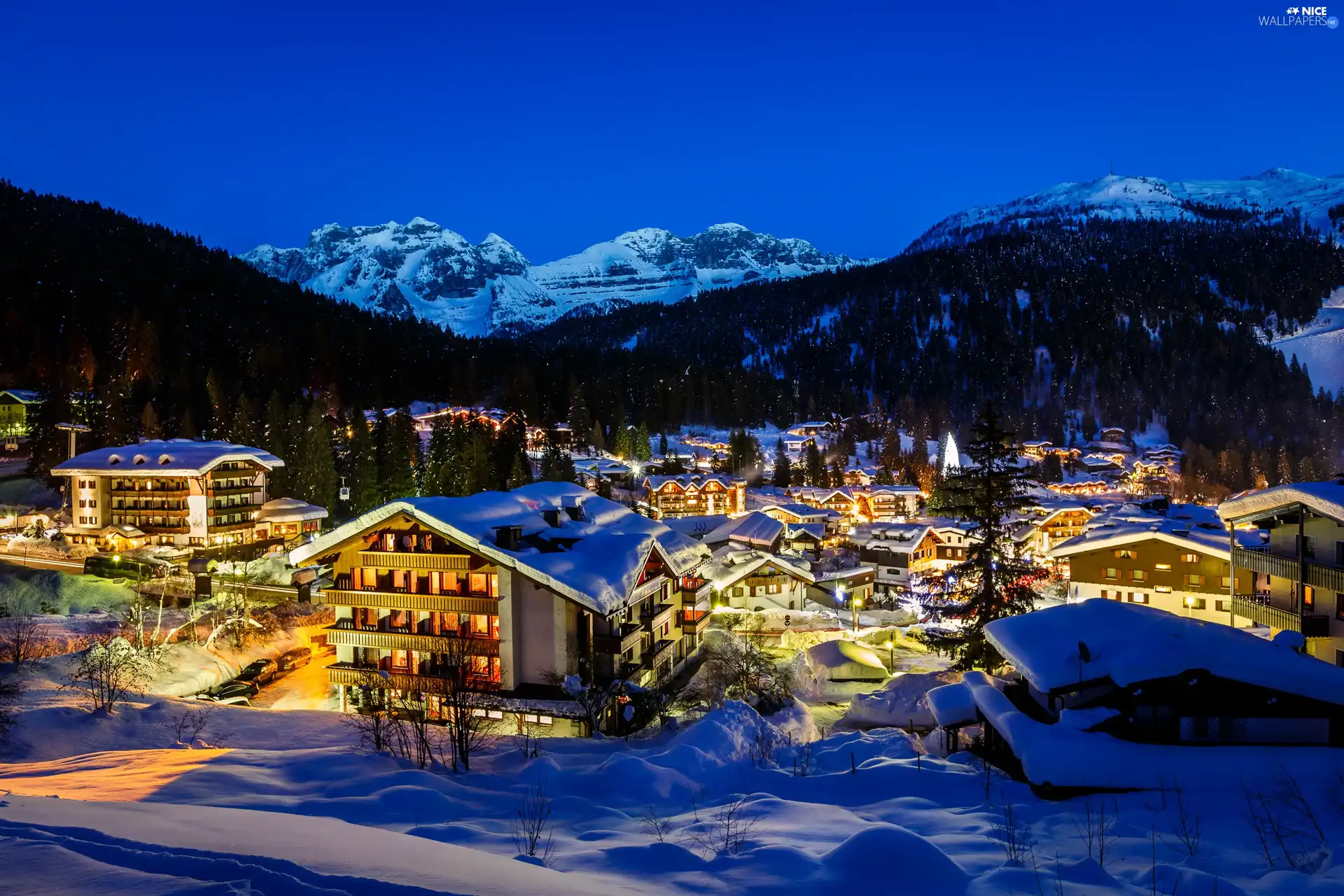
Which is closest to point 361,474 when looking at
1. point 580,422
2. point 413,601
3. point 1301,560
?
point 413,601

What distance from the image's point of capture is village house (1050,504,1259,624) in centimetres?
4488

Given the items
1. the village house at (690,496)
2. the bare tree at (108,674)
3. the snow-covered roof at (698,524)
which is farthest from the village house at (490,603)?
the village house at (690,496)

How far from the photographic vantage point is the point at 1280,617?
76.2 ft

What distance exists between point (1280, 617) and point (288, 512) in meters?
59.3

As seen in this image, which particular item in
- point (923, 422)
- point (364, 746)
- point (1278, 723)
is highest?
point (923, 422)

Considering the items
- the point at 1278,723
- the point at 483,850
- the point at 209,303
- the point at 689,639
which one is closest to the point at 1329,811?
the point at 1278,723

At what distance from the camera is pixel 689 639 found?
35.2 m

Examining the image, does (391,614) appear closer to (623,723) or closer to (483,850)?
(623,723)

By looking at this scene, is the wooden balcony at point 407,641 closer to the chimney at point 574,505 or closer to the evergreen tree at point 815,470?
the chimney at point 574,505

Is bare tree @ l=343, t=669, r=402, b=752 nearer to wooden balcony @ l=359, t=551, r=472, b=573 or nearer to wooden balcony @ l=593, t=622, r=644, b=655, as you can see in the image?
wooden balcony @ l=359, t=551, r=472, b=573

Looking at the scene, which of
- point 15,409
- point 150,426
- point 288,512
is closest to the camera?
point 288,512

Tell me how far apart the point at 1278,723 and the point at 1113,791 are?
14.5 feet

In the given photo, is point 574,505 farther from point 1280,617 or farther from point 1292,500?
point 1280,617

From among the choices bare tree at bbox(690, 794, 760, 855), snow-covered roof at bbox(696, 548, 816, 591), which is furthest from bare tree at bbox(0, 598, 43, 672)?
snow-covered roof at bbox(696, 548, 816, 591)
